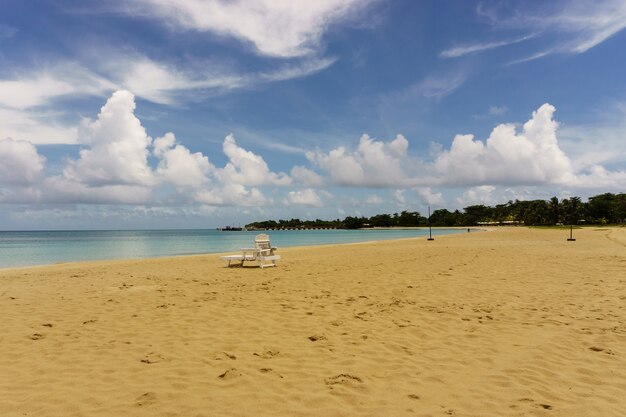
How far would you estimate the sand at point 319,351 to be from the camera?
4273 mm

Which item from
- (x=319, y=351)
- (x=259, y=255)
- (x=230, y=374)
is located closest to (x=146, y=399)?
(x=230, y=374)

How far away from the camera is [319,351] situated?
594cm

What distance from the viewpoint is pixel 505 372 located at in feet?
16.9

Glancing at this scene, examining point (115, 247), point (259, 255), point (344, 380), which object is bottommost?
point (115, 247)

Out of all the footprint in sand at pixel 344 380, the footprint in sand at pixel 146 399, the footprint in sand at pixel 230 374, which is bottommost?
the footprint in sand at pixel 344 380

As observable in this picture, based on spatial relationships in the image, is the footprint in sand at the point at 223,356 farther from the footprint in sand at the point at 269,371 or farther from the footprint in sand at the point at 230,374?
the footprint in sand at the point at 269,371

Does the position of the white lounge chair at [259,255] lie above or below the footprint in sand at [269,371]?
above

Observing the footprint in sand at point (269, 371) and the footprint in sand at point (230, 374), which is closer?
the footprint in sand at point (230, 374)

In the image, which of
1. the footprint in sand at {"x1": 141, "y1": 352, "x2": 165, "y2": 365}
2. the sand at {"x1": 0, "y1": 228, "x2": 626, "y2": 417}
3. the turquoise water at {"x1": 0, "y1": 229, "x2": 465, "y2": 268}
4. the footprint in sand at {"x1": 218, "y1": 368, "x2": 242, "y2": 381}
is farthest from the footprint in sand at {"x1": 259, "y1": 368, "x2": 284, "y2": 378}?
the turquoise water at {"x1": 0, "y1": 229, "x2": 465, "y2": 268}

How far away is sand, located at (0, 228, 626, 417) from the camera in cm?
427

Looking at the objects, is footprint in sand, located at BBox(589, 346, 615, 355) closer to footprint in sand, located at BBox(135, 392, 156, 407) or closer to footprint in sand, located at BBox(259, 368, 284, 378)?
footprint in sand, located at BBox(259, 368, 284, 378)

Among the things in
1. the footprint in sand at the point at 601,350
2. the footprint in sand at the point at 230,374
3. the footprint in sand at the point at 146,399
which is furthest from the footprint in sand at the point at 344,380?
the footprint in sand at the point at 601,350

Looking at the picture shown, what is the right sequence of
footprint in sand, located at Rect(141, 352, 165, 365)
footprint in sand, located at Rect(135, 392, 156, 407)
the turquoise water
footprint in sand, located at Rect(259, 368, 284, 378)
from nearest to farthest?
footprint in sand, located at Rect(135, 392, 156, 407), footprint in sand, located at Rect(259, 368, 284, 378), footprint in sand, located at Rect(141, 352, 165, 365), the turquoise water

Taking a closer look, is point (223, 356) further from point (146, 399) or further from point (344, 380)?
point (344, 380)
